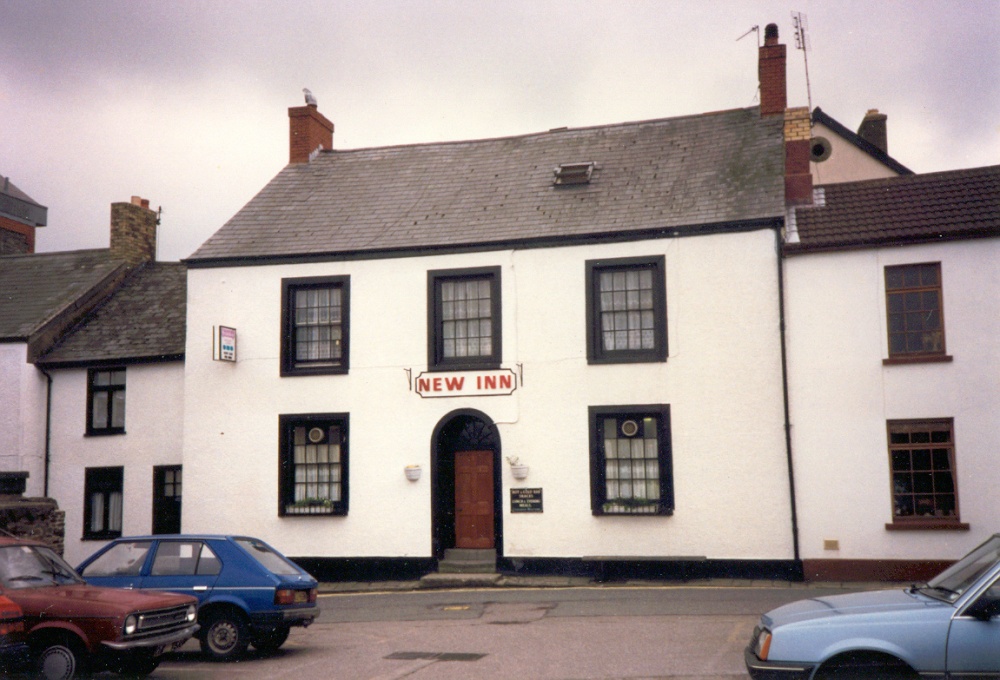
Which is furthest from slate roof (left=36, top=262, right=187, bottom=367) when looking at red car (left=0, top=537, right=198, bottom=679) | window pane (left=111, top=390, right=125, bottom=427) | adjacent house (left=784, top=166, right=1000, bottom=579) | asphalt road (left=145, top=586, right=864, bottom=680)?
adjacent house (left=784, top=166, right=1000, bottom=579)

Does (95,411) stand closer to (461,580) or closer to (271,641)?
(461,580)

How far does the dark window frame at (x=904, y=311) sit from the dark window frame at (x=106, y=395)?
17.5 meters

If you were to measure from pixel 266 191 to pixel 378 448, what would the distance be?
303 inches

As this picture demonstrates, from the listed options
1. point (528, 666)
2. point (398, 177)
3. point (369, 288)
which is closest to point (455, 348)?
point (369, 288)

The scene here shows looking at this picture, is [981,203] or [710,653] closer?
[710,653]

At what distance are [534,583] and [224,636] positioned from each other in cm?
778

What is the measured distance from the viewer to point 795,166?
19.6 metres

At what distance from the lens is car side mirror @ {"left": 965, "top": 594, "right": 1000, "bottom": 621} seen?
22.8 ft

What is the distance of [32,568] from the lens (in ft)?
34.8

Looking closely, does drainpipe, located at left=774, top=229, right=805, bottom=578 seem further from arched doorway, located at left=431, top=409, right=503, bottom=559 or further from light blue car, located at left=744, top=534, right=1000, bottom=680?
light blue car, located at left=744, top=534, right=1000, bottom=680

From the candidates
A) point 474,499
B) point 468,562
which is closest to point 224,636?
point 468,562

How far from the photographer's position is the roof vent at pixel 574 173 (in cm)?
2120

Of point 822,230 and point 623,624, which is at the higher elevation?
point 822,230

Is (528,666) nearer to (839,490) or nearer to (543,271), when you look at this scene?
(839,490)
